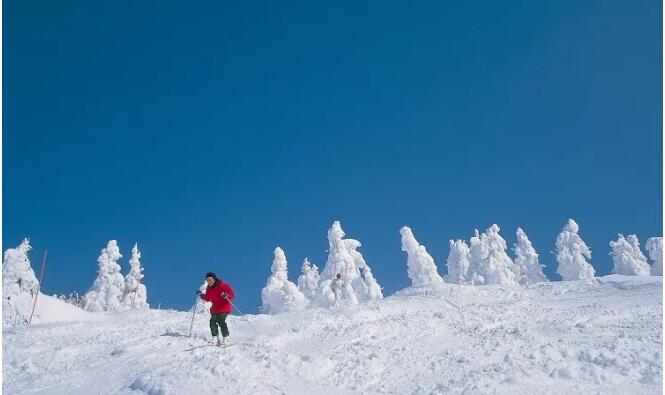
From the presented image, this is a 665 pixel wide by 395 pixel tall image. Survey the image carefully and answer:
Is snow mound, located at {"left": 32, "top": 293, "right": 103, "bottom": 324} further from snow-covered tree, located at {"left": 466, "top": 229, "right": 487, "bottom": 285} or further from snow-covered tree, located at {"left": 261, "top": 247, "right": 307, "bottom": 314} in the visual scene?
snow-covered tree, located at {"left": 466, "top": 229, "right": 487, "bottom": 285}

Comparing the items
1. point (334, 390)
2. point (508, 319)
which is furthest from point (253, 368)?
point (508, 319)

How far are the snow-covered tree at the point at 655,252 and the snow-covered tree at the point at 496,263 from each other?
57.3 feet

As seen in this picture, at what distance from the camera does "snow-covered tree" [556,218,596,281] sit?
5950 cm

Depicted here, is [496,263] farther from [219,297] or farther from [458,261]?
[219,297]

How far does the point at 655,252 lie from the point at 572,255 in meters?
10.4

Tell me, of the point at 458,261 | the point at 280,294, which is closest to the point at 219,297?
the point at 280,294

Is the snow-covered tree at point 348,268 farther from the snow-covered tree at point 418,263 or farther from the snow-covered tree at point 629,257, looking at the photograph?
the snow-covered tree at point 629,257

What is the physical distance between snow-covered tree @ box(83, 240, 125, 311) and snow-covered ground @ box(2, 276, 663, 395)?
3754 cm

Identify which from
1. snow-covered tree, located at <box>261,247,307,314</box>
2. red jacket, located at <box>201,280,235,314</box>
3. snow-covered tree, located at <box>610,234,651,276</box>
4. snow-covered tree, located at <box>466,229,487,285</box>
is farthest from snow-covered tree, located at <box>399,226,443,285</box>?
red jacket, located at <box>201,280,235,314</box>

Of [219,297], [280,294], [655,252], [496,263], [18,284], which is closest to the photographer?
[219,297]

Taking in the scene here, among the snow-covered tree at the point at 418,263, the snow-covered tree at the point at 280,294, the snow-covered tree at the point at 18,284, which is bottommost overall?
the snow-covered tree at the point at 18,284

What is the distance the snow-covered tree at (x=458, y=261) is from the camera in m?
66.0

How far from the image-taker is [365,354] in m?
11.2

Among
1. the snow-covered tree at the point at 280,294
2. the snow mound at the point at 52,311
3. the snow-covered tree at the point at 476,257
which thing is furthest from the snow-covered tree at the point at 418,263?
the snow mound at the point at 52,311
